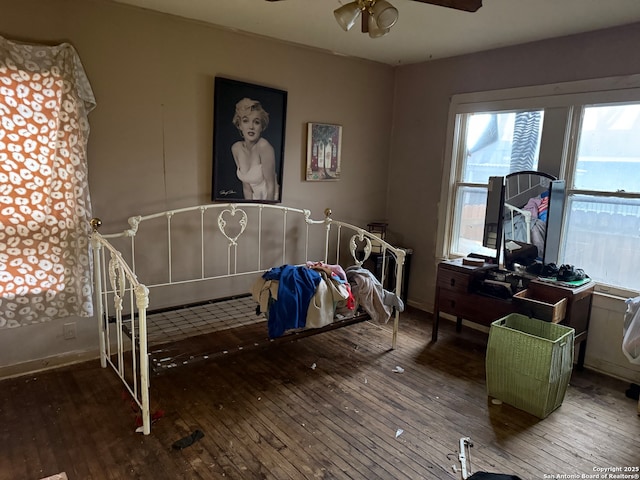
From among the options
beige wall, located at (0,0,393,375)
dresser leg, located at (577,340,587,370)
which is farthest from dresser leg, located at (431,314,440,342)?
beige wall, located at (0,0,393,375)

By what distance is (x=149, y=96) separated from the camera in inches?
115

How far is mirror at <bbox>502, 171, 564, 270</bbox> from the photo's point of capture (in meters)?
3.10

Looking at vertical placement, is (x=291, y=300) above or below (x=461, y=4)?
below

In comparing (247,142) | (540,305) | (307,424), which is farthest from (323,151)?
(307,424)

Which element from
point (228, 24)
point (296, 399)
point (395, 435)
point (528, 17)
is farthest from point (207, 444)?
point (528, 17)

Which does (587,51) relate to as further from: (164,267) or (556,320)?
(164,267)

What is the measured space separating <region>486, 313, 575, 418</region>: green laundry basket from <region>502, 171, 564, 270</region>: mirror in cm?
68

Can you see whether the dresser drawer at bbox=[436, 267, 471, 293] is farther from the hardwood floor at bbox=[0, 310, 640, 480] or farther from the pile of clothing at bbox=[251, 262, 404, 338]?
the pile of clothing at bbox=[251, 262, 404, 338]

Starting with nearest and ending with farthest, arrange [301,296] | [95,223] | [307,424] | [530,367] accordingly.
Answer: [307,424] < [530,367] < [95,223] < [301,296]

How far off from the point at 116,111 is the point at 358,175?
2.18 metres

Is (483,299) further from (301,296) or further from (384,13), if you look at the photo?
(384,13)

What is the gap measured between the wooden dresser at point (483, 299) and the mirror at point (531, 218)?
21cm

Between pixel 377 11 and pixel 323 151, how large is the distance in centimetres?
201

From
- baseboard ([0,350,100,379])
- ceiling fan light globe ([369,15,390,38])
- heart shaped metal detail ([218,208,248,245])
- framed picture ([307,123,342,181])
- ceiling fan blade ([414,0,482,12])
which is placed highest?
ceiling fan blade ([414,0,482,12])
